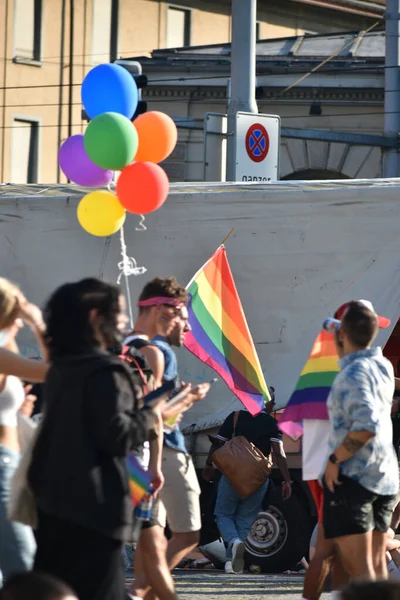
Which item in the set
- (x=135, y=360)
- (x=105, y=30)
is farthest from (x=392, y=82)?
(x=105, y=30)

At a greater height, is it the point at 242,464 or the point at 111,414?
the point at 111,414

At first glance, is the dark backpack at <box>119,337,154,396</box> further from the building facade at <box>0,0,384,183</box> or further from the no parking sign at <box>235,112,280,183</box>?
the building facade at <box>0,0,384,183</box>

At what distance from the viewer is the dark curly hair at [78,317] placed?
Result: 5109 millimetres

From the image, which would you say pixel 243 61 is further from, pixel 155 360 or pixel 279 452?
pixel 155 360

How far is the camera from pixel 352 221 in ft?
33.8

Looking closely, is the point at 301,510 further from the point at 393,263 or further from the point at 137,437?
the point at 137,437

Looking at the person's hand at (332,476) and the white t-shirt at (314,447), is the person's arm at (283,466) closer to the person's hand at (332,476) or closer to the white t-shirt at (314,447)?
the white t-shirt at (314,447)

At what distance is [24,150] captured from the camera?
38375 mm

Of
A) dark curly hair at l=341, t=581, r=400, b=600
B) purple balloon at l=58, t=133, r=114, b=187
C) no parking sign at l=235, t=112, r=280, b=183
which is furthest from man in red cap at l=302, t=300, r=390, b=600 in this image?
no parking sign at l=235, t=112, r=280, b=183

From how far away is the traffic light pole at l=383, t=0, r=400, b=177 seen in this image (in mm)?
20703

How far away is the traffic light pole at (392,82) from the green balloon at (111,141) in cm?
1296

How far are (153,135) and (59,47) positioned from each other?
30.2 metres

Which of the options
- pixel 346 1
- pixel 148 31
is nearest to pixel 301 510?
pixel 148 31

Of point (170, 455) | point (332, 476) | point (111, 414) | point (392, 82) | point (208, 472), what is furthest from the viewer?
point (392, 82)
